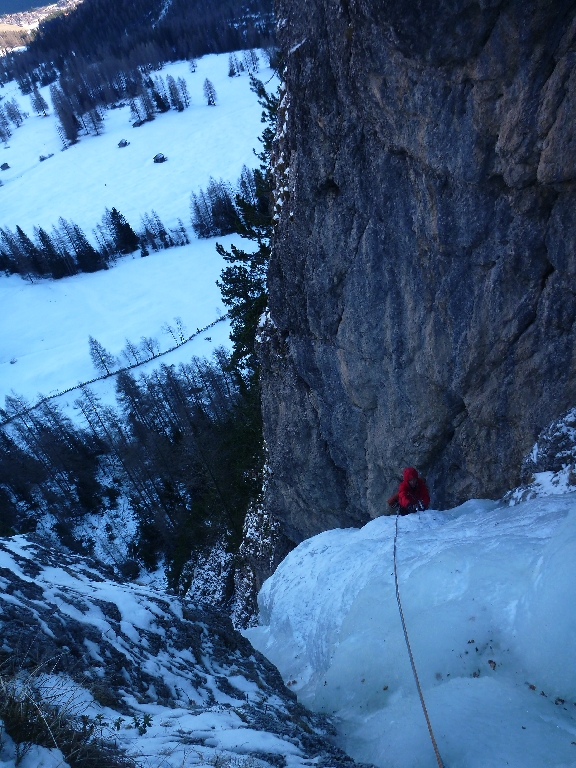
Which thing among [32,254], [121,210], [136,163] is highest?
[136,163]

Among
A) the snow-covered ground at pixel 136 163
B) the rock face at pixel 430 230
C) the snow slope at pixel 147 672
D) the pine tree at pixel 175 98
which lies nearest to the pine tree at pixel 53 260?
the snow-covered ground at pixel 136 163

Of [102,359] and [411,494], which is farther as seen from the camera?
[102,359]

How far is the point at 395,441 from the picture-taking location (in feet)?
36.5

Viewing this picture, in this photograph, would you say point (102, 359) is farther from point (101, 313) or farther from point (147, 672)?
point (147, 672)

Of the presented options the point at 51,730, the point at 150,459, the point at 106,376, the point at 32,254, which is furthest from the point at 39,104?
the point at 51,730

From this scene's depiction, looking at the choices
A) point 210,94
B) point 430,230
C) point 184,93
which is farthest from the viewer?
point 184,93

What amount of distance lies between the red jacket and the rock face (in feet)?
4.16

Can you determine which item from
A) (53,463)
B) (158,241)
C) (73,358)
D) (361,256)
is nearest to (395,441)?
(361,256)

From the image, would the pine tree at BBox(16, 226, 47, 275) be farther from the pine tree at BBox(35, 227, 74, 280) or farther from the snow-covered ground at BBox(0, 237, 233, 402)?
the snow-covered ground at BBox(0, 237, 233, 402)

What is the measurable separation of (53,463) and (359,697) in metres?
43.9

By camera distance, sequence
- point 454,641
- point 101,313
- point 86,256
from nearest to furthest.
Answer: point 454,641
point 101,313
point 86,256

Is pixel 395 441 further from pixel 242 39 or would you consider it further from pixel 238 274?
pixel 242 39

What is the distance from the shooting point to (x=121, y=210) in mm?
84250

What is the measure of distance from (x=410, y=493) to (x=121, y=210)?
88.5m
